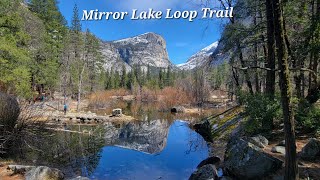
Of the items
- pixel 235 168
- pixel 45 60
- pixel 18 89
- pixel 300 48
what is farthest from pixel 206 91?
pixel 235 168

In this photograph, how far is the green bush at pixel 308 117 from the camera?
9094mm

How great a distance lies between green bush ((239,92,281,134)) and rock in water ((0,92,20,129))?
27.1ft

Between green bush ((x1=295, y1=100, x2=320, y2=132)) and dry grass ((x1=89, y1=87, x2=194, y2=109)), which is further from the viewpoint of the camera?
dry grass ((x1=89, y1=87, x2=194, y2=109))

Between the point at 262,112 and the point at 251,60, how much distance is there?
4878 mm

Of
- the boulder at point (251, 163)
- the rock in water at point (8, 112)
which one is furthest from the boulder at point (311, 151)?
the rock in water at point (8, 112)

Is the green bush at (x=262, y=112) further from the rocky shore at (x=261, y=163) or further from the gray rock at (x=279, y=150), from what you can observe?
the gray rock at (x=279, y=150)

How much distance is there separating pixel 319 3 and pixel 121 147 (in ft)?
38.8

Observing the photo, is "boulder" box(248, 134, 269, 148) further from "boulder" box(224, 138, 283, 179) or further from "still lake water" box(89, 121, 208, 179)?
"still lake water" box(89, 121, 208, 179)

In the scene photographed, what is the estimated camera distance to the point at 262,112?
9.97 meters

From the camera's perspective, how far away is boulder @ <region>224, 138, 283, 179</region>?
6.85m

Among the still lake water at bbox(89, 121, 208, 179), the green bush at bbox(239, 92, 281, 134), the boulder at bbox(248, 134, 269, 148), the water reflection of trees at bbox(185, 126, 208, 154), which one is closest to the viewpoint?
the boulder at bbox(248, 134, 269, 148)

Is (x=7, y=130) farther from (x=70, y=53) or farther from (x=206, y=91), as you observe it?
(x=206, y=91)

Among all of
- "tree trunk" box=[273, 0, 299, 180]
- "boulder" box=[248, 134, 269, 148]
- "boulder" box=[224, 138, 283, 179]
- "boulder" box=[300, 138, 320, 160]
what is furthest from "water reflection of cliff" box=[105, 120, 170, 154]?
"tree trunk" box=[273, 0, 299, 180]

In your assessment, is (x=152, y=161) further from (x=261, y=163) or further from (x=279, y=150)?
(x=261, y=163)
